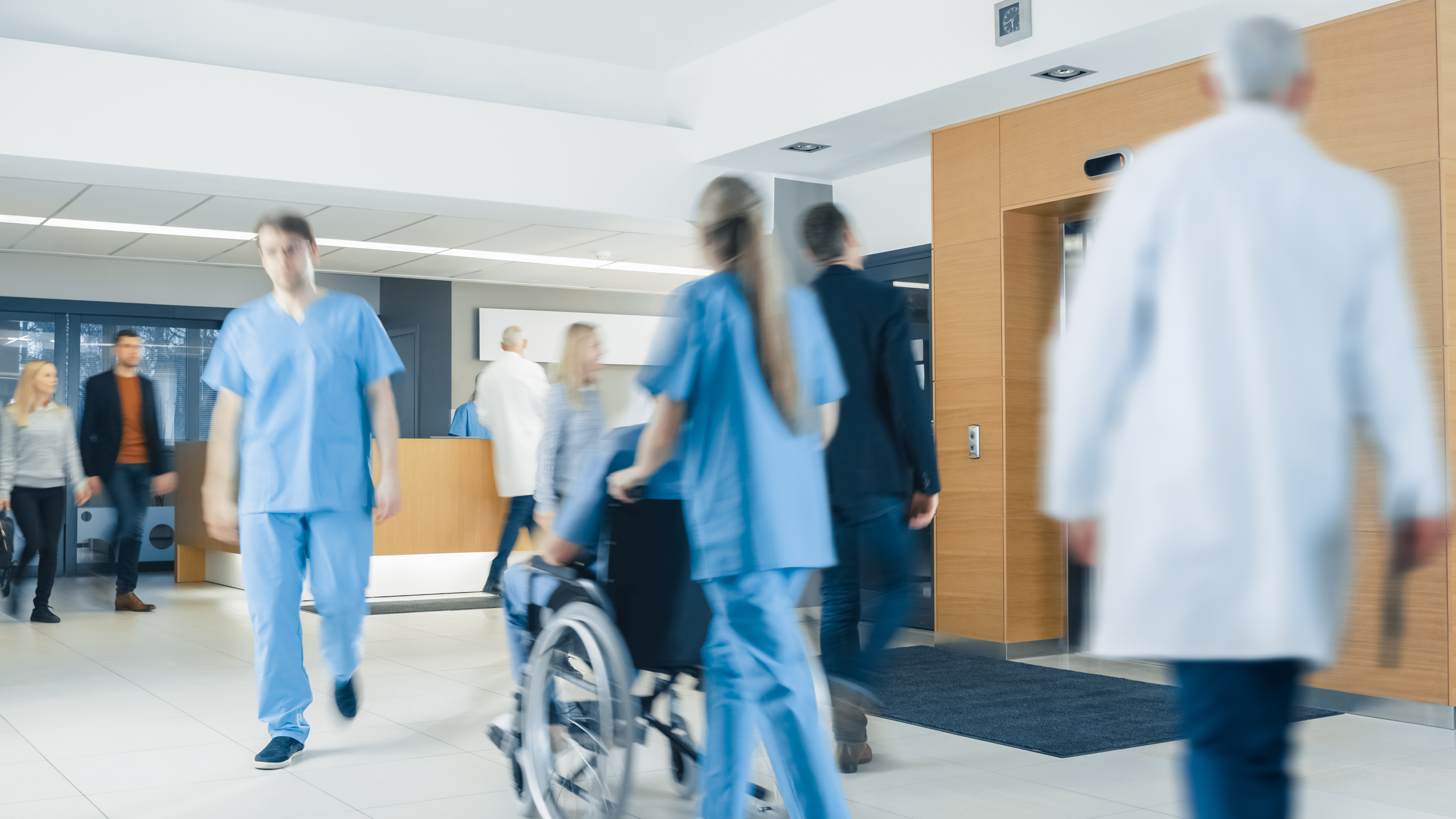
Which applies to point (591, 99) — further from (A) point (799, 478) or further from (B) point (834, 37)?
(A) point (799, 478)

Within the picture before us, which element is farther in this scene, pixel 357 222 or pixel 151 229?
pixel 151 229

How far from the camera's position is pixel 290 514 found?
322 cm

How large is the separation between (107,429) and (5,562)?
1252mm

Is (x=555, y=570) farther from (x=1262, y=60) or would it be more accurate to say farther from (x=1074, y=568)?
(x=1074, y=568)

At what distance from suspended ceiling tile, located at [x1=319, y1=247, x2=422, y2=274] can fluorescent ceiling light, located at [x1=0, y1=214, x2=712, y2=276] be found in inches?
4.9

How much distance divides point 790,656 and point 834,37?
4113mm

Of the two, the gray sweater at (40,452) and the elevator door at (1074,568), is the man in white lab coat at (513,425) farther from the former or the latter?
the elevator door at (1074,568)

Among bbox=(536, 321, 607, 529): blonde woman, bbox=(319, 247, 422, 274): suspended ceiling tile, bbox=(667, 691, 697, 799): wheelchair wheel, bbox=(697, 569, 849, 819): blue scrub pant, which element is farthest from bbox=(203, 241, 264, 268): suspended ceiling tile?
bbox=(697, 569, 849, 819): blue scrub pant

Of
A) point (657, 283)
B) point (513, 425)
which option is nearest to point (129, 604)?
point (513, 425)

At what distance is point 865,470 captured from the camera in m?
3.15

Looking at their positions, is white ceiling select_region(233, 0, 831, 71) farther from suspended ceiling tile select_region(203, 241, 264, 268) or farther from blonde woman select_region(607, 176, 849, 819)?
blonde woman select_region(607, 176, 849, 819)

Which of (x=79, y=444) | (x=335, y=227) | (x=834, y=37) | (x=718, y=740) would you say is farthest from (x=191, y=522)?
(x=718, y=740)

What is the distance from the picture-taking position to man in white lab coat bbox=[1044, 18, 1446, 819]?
4.20 ft

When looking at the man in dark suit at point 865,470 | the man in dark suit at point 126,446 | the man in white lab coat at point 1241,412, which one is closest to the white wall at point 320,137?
the man in dark suit at point 126,446
